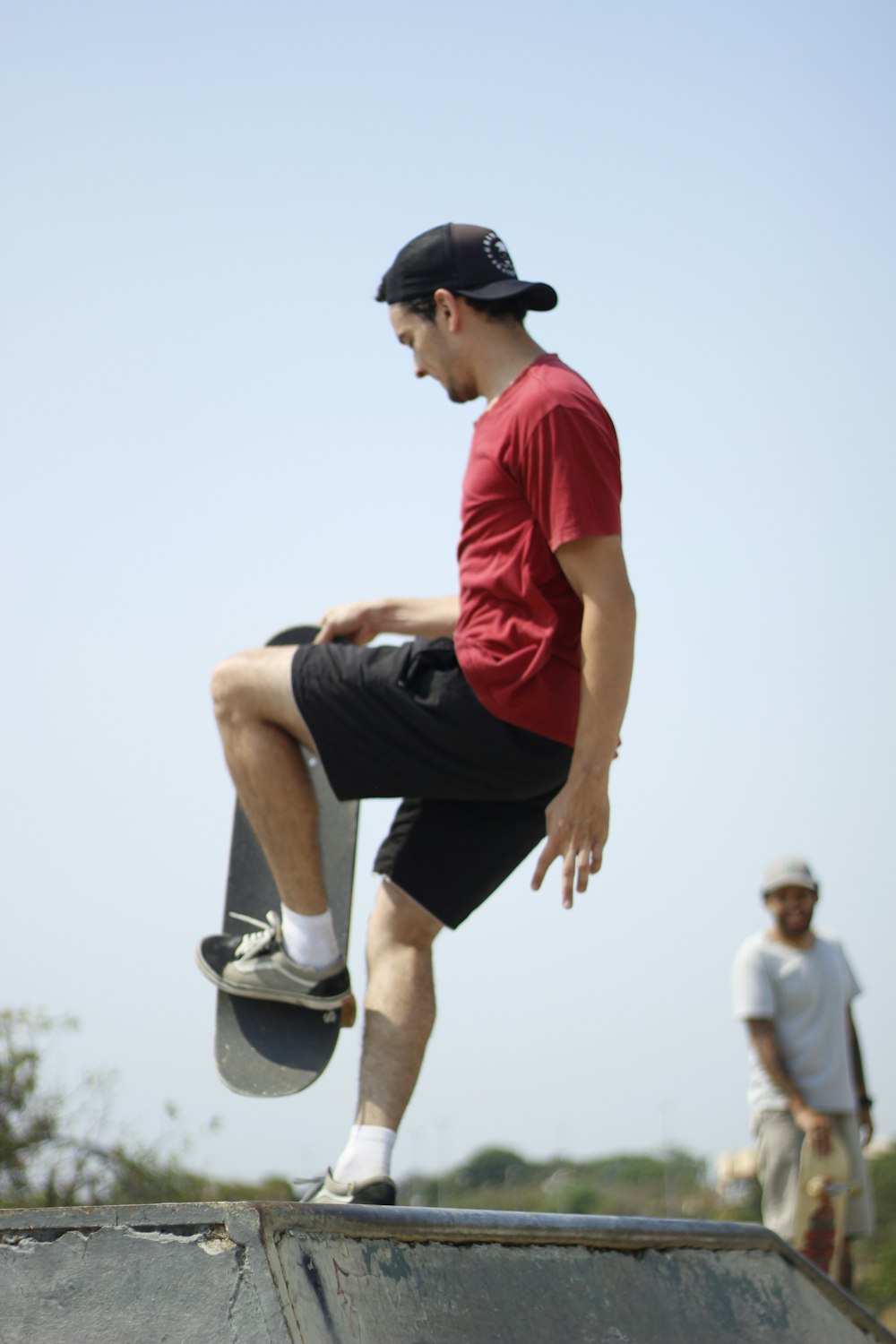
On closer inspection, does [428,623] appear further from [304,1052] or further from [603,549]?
[304,1052]

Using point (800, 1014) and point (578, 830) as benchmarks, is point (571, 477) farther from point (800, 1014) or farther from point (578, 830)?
point (800, 1014)

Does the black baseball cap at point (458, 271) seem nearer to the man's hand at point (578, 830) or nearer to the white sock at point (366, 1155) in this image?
the man's hand at point (578, 830)

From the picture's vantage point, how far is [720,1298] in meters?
2.93

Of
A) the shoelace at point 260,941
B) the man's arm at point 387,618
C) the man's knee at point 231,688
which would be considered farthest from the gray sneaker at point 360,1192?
the man's arm at point 387,618

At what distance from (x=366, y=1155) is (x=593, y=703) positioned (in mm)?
1173

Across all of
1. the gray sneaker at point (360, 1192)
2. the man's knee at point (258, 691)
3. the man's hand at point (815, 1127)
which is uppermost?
the man's knee at point (258, 691)

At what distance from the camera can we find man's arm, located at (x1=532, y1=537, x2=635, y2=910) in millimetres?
3180

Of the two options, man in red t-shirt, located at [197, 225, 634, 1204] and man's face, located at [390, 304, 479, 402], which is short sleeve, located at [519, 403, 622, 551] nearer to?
man in red t-shirt, located at [197, 225, 634, 1204]

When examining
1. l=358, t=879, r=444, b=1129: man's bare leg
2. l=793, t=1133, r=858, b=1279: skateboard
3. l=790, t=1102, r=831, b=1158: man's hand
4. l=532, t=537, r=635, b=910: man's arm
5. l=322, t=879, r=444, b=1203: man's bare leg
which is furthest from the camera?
l=790, t=1102, r=831, b=1158: man's hand

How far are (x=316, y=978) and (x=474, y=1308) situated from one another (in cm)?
146

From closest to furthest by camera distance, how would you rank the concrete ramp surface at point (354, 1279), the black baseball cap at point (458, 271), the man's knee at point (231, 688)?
1. the concrete ramp surface at point (354, 1279)
2. the black baseball cap at point (458, 271)
3. the man's knee at point (231, 688)

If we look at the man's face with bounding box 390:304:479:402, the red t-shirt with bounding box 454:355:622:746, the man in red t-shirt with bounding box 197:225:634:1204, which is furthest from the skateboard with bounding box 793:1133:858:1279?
the man's face with bounding box 390:304:479:402

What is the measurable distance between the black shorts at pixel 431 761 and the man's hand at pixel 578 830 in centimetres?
19

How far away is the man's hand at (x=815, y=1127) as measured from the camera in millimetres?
5727
